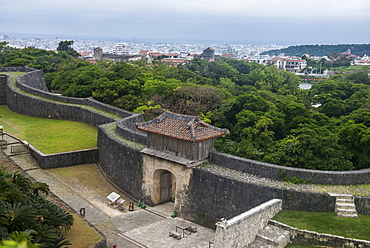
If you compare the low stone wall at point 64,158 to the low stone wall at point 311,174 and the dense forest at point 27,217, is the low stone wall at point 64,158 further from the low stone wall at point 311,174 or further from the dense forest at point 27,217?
the low stone wall at point 311,174

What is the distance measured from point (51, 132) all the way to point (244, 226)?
57.7 feet

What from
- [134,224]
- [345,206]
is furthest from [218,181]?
[345,206]

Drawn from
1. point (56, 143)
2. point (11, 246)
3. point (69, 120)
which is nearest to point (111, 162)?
A: point (56, 143)

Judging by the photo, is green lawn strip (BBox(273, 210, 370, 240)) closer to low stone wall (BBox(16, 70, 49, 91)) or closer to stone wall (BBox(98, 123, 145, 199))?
stone wall (BBox(98, 123, 145, 199))

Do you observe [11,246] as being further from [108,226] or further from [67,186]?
A: [67,186]

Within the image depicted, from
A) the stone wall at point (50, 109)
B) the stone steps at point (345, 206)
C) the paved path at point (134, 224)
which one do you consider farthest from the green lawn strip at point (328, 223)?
the stone wall at point (50, 109)

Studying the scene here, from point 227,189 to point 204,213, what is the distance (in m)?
1.62

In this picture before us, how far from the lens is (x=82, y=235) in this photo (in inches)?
506

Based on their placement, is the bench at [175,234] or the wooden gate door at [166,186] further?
the wooden gate door at [166,186]

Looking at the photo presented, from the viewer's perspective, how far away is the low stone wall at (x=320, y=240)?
40.9 ft

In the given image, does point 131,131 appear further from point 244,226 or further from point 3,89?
point 3,89

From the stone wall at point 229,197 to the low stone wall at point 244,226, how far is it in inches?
24.5

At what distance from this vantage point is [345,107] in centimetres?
3444

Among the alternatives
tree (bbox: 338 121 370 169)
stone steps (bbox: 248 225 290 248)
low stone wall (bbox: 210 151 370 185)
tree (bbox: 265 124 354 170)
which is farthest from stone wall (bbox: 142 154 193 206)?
tree (bbox: 338 121 370 169)
